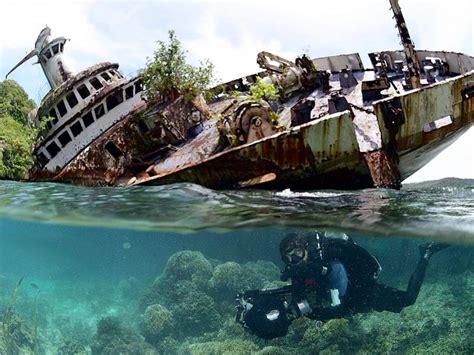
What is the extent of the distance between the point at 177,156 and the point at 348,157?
17.0ft

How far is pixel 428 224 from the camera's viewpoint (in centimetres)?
1088

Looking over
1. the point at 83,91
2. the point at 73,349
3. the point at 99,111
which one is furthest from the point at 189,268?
the point at 83,91

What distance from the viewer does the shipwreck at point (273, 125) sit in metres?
11.2

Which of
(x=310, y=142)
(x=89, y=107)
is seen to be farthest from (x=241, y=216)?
(x=89, y=107)

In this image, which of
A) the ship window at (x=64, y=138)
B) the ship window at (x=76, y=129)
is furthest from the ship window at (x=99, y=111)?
the ship window at (x=64, y=138)

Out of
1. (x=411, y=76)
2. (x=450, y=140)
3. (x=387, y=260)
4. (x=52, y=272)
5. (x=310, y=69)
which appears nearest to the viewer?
(x=411, y=76)

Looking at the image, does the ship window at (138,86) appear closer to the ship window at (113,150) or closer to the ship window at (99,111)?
the ship window at (99,111)

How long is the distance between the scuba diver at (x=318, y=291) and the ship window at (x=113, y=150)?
653cm

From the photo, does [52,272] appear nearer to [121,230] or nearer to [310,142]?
[121,230]

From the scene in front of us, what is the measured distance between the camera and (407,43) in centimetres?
1309

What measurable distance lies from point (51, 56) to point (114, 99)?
19.5ft

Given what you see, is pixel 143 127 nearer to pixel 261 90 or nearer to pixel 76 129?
pixel 261 90

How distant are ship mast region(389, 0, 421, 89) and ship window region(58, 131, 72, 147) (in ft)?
41.0

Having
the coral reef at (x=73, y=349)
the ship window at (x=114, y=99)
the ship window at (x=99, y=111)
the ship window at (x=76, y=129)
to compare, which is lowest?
the coral reef at (x=73, y=349)
